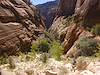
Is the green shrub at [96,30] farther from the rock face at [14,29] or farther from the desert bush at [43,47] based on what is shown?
the rock face at [14,29]

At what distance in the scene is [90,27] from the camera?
24.5 metres

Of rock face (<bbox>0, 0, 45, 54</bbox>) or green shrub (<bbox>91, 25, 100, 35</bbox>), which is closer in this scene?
rock face (<bbox>0, 0, 45, 54</bbox>)

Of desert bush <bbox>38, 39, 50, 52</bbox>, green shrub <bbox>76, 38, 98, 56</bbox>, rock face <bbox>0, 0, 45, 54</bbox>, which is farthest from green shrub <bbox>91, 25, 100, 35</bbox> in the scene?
rock face <bbox>0, 0, 45, 54</bbox>

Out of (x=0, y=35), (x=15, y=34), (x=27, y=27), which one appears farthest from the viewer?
(x=27, y=27)

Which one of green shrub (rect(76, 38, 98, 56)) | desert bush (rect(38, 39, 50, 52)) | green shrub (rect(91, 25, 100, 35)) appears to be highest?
green shrub (rect(91, 25, 100, 35))

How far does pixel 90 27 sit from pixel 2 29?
9364 mm

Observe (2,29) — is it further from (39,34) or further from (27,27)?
(39,34)

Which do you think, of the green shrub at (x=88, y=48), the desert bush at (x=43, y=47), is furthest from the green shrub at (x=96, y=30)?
the desert bush at (x=43, y=47)

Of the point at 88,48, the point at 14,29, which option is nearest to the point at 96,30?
the point at 88,48

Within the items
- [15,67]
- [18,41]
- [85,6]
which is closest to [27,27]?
[18,41]

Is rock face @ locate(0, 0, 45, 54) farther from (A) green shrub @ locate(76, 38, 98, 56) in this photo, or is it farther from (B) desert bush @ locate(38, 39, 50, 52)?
(A) green shrub @ locate(76, 38, 98, 56)

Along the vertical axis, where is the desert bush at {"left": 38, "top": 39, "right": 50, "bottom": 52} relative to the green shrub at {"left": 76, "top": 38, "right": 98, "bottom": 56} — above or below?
above

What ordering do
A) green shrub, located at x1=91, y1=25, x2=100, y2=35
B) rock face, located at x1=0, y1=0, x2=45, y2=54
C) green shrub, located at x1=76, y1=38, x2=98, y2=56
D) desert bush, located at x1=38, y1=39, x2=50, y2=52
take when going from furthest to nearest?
desert bush, located at x1=38, y1=39, x2=50, y2=52 → green shrub, located at x1=91, y1=25, x2=100, y2=35 → rock face, located at x1=0, y1=0, x2=45, y2=54 → green shrub, located at x1=76, y1=38, x2=98, y2=56

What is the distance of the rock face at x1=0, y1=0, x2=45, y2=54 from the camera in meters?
19.9
